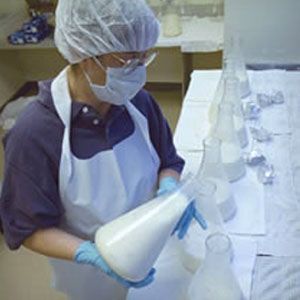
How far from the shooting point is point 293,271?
0.86m

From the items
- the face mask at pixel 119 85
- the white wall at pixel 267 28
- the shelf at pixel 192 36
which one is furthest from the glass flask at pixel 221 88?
the shelf at pixel 192 36

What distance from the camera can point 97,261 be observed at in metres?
0.81

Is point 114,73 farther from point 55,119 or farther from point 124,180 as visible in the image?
point 124,180

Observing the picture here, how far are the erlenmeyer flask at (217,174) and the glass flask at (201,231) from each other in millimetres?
116

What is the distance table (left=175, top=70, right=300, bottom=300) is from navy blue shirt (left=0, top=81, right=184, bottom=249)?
43 centimetres

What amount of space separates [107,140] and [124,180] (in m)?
0.12

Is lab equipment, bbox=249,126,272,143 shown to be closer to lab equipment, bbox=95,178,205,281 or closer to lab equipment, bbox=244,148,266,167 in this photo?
lab equipment, bbox=244,148,266,167

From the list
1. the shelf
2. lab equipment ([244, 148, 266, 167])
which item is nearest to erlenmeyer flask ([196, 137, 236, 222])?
lab equipment ([244, 148, 266, 167])

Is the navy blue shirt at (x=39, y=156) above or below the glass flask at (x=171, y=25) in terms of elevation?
above

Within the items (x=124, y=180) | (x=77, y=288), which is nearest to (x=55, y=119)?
(x=124, y=180)

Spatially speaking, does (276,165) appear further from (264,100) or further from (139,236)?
(139,236)

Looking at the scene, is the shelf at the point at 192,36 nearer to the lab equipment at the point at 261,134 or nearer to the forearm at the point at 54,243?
the lab equipment at the point at 261,134

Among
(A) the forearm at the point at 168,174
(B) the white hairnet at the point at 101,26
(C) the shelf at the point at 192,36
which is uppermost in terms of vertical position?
(B) the white hairnet at the point at 101,26

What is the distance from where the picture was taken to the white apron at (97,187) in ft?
2.94
